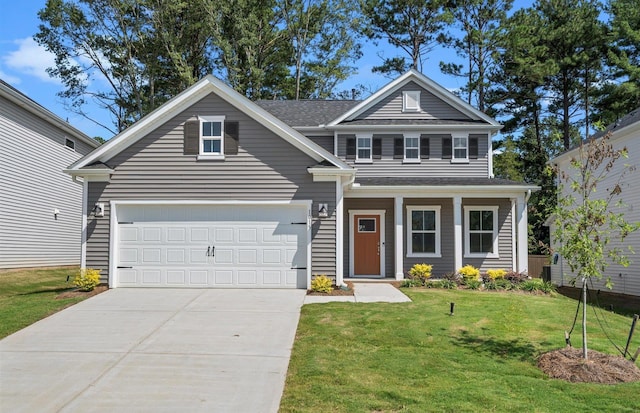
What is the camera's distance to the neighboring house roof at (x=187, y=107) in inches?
519

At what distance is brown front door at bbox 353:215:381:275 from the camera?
1762 cm

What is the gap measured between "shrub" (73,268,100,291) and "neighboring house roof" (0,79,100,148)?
842cm

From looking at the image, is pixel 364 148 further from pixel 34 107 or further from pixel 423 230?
pixel 34 107

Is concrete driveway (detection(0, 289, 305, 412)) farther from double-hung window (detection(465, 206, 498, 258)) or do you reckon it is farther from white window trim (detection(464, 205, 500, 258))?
double-hung window (detection(465, 206, 498, 258))

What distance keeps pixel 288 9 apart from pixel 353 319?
91.7ft

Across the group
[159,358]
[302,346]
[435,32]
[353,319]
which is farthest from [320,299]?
[435,32]

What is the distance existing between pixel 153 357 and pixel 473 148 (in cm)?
1488

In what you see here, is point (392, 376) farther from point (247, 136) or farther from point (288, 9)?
point (288, 9)

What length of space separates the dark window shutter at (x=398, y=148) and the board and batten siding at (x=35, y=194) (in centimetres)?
1377

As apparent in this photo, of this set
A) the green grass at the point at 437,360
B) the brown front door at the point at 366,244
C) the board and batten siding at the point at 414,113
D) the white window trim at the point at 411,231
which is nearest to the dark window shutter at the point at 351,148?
the board and batten siding at the point at 414,113

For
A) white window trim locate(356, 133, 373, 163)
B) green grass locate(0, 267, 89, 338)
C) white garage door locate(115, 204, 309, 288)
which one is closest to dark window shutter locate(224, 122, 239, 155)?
white garage door locate(115, 204, 309, 288)

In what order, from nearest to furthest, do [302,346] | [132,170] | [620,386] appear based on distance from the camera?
1. [620,386]
2. [302,346]
3. [132,170]

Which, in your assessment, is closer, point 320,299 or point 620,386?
point 620,386

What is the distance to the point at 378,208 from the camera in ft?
58.4
